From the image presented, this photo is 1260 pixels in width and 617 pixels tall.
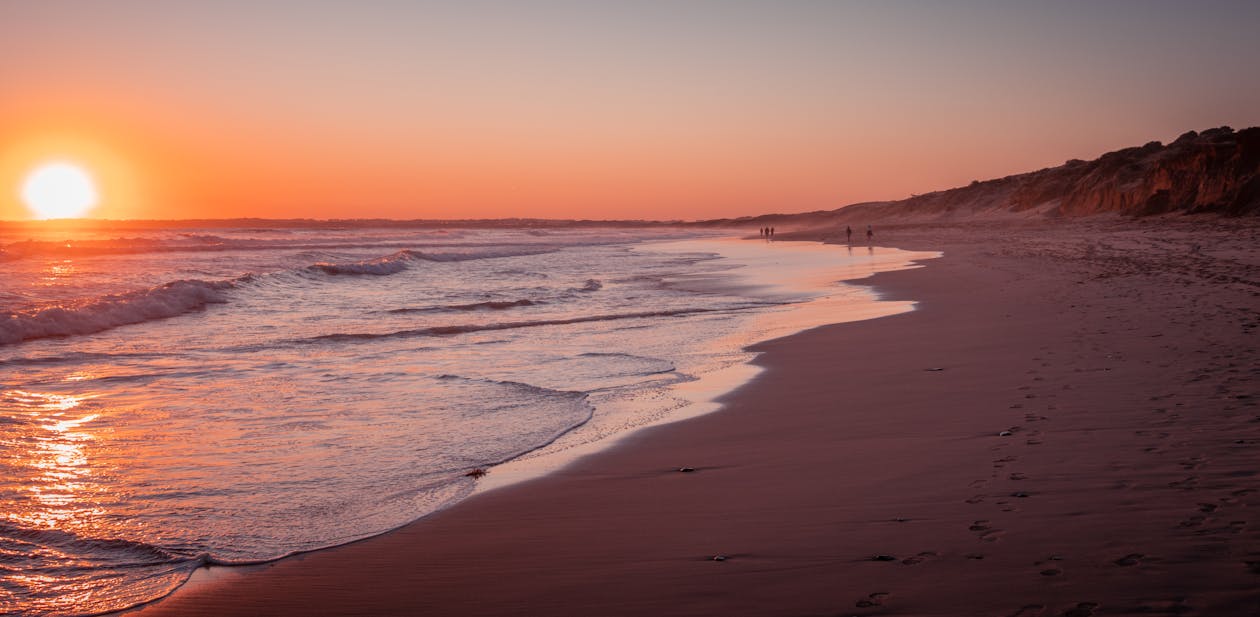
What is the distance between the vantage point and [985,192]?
10356 cm

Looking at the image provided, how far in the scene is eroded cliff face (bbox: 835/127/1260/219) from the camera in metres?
38.4

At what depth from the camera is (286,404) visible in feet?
26.7

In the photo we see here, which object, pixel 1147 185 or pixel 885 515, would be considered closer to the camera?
pixel 885 515

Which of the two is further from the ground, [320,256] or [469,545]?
[320,256]

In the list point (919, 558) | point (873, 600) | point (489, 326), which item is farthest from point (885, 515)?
point (489, 326)

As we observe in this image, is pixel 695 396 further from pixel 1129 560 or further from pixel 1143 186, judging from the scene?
pixel 1143 186

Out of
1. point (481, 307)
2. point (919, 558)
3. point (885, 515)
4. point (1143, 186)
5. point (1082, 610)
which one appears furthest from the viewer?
point (1143, 186)

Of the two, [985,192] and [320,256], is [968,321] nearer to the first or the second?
[320,256]

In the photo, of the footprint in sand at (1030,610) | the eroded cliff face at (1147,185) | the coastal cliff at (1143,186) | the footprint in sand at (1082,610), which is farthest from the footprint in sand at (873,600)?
the eroded cliff face at (1147,185)

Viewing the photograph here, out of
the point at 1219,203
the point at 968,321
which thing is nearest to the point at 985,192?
the point at 1219,203

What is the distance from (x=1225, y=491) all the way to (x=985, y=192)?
10912 centimetres

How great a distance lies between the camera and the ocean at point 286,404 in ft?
15.0

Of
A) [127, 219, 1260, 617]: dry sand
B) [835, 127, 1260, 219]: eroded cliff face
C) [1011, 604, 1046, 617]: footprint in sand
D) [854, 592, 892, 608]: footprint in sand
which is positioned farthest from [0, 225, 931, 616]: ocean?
[835, 127, 1260, 219]: eroded cliff face

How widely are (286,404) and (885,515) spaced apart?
6.11m
